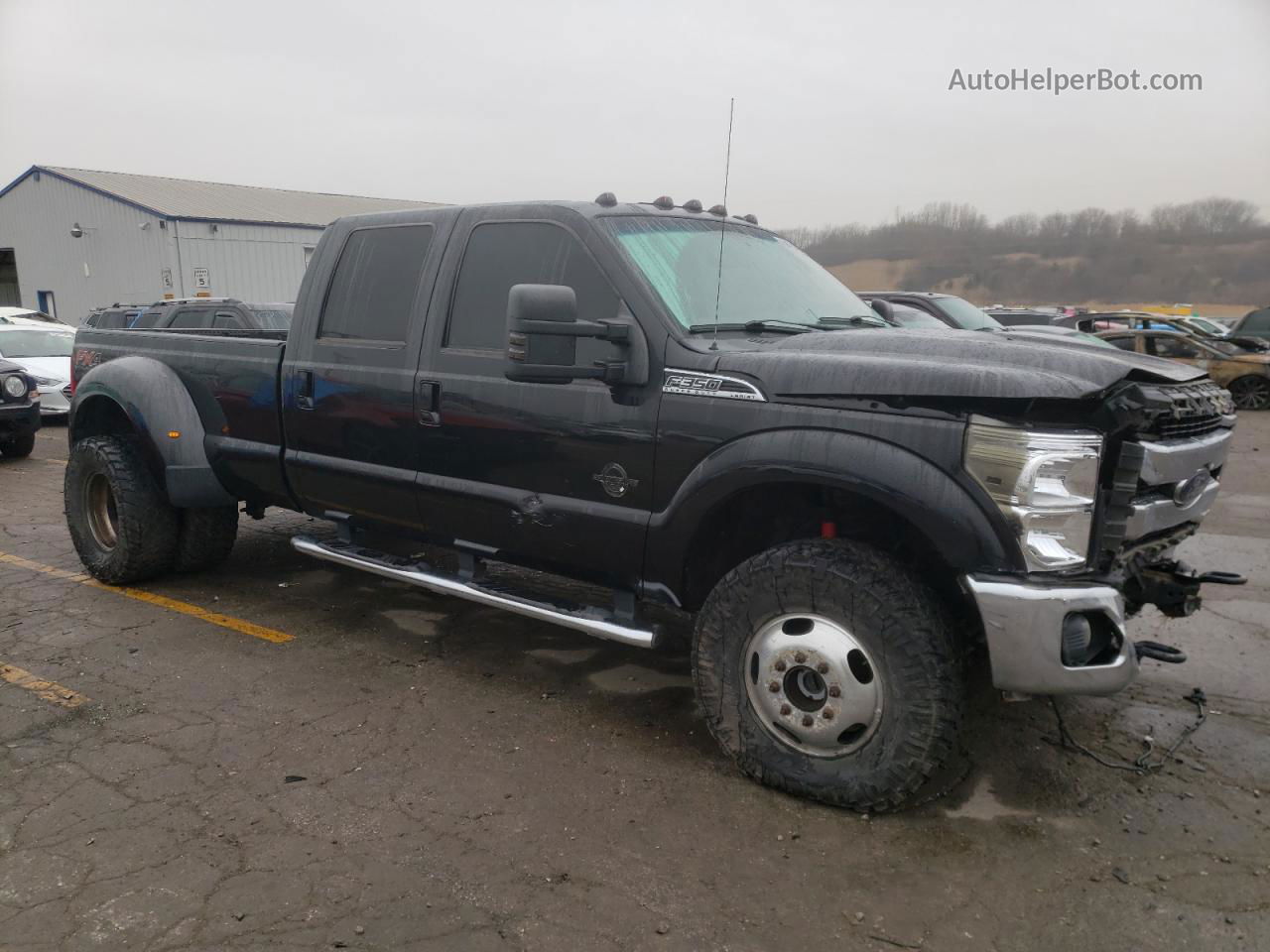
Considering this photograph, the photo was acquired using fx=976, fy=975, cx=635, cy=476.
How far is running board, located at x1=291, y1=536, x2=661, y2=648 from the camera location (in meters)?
3.68

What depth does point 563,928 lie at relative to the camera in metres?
2.66

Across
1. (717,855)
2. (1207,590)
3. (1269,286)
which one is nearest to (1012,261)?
(1269,286)

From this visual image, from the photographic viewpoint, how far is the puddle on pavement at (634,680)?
14.3ft

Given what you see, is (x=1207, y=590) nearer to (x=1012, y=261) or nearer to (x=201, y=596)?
(x=201, y=596)

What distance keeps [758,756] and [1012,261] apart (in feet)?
190

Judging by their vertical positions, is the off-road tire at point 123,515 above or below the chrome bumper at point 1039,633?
below

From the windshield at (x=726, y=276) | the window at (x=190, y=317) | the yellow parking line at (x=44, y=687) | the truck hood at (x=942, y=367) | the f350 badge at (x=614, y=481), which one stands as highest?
the windshield at (x=726, y=276)

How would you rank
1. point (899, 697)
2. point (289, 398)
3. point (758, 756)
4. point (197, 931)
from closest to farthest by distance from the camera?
point (197, 931), point (899, 697), point (758, 756), point (289, 398)

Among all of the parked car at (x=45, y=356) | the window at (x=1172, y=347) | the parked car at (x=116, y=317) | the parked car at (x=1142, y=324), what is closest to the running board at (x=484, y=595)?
the parked car at (x=45, y=356)

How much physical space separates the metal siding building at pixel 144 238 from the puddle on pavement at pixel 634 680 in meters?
28.7

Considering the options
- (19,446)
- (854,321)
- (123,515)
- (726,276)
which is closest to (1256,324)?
(854,321)

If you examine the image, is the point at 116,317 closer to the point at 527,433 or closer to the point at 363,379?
the point at 363,379

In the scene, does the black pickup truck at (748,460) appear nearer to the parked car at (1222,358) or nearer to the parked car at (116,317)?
the parked car at (1222,358)

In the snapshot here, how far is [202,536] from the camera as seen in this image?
582 cm
